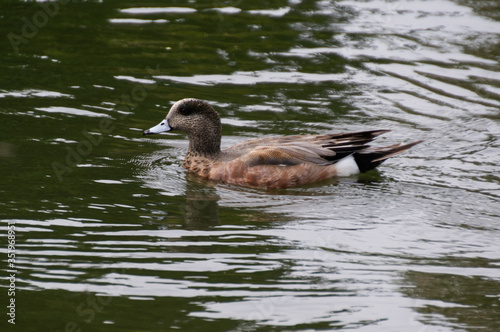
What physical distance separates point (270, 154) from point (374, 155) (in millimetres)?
1319

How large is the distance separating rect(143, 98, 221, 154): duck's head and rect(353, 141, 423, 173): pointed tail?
176 cm

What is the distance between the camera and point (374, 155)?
398 inches

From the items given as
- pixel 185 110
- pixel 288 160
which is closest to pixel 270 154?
pixel 288 160

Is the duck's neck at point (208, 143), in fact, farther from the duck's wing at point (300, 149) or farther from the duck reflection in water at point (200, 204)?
the duck reflection in water at point (200, 204)

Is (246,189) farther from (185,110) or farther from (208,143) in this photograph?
(185,110)

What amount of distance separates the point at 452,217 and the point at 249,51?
6782 millimetres

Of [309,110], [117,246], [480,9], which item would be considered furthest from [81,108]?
[480,9]

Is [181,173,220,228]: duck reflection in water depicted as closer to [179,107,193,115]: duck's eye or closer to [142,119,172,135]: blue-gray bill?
[142,119,172,135]: blue-gray bill

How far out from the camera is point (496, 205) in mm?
8805

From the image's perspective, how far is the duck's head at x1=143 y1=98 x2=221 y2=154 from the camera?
→ 10.2 m

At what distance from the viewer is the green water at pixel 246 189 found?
6559mm

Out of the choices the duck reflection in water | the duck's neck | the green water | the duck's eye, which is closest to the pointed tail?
the green water

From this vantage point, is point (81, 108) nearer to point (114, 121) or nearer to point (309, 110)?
point (114, 121)

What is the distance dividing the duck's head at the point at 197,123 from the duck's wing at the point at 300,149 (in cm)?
25
